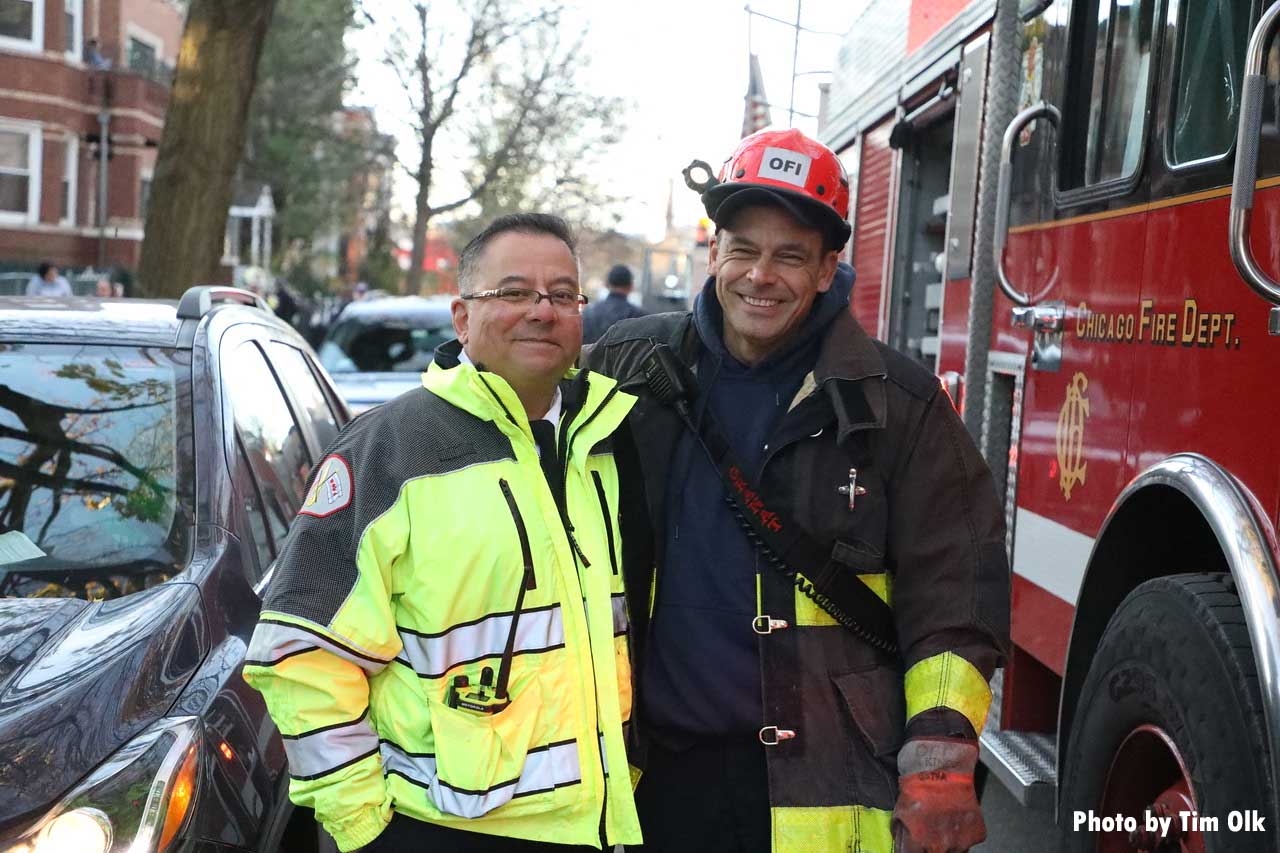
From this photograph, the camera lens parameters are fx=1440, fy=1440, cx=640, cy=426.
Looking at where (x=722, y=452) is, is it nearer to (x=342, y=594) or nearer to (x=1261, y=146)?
(x=342, y=594)

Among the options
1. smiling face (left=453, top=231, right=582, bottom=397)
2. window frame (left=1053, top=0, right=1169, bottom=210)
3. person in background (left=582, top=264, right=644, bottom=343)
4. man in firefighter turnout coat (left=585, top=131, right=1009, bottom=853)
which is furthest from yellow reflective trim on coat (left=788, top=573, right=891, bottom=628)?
person in background (left=582, top=264, right=644, bottom=343)

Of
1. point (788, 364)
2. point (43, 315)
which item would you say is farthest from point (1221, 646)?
point (43, 315)

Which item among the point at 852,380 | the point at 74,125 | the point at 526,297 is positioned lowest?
the point at 852,380

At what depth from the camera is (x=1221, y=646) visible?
2.52 m

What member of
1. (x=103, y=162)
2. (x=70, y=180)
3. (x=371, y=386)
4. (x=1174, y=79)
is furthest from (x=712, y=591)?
(x=70, y=180)

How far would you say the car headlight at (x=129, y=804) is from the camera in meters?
2.36

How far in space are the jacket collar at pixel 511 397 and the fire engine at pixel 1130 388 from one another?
42.2 inches

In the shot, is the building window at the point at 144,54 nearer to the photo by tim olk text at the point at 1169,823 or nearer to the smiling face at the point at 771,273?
the smiling face at the point at 771,273

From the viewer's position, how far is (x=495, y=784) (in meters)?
2.22

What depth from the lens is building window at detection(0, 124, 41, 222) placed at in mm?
30781

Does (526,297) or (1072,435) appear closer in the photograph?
(526,297)

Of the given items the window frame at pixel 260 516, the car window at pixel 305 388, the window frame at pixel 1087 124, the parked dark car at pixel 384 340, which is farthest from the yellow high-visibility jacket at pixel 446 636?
the parked dark car at pixel 384 340

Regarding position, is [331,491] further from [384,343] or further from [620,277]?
[620,277]

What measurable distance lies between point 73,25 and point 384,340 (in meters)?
25.5
